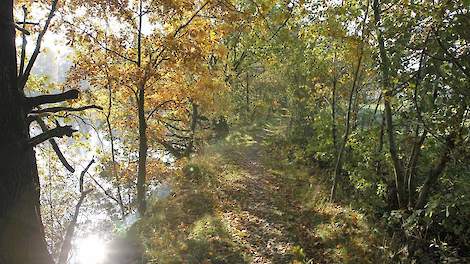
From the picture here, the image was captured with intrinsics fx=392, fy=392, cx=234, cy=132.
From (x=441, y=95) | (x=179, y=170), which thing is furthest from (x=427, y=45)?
(x=179, y=170)

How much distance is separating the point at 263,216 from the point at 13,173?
7.61 metres

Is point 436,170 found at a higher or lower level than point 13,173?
lower

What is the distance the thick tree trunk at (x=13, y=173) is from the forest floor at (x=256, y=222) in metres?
5.11

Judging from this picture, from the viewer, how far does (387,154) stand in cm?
773

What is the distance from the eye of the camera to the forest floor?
7.79 meters

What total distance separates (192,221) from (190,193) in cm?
180

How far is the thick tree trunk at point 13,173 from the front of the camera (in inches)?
111

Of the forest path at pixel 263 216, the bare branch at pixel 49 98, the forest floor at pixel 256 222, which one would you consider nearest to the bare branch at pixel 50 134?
the bare branch at pixel 49 98

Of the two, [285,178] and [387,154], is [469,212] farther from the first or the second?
[285,178]

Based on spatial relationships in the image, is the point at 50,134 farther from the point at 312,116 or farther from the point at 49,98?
the point at 312,116

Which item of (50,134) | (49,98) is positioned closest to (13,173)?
(50,134)

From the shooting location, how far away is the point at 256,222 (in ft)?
31.3

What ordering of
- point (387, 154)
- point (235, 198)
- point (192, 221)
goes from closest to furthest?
point (387, 154)
point (192, 221)
point (235, 198)

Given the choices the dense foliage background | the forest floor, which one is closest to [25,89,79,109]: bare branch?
the dense foliage background
